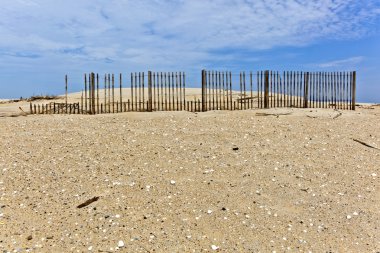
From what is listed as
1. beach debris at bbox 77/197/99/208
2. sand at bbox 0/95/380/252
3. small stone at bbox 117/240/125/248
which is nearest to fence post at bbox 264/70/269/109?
sand at bbox 0/95/380/252

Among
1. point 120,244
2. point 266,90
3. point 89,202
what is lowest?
point 120,244

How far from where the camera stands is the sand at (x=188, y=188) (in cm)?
→ 495

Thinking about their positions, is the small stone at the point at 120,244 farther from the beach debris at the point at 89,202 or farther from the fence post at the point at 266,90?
the fence post at the point at 266,90

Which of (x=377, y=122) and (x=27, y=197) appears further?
(x=377, y=122)

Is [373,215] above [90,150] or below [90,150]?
below

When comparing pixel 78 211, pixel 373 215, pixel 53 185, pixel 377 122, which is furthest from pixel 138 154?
pixel 377 122

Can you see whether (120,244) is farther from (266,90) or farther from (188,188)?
(266,90)

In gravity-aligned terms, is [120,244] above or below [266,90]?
A: below

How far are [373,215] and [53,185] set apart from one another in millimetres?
5442

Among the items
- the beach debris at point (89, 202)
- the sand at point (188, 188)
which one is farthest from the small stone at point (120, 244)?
the beach debris at point (89, 202)

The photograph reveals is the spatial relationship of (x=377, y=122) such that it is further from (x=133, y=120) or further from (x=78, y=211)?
(x=78, y=211)

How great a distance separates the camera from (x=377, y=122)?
12.0 metres

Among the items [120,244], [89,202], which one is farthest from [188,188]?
[120,244]

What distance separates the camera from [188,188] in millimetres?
6398
